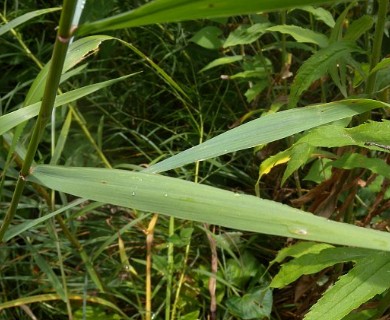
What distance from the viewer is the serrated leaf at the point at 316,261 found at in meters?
0.75

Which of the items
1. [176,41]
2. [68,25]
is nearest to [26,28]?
[176,41]

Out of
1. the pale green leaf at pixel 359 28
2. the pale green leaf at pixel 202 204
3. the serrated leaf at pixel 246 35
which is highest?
the pale green leaf at pixel 202 204

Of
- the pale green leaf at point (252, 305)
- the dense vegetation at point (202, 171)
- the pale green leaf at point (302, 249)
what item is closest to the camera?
the dense vegetation at point (202, 171)

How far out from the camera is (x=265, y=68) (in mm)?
1215

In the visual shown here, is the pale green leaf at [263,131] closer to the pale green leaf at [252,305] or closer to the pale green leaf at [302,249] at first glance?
the pale green leaf at [302,249]

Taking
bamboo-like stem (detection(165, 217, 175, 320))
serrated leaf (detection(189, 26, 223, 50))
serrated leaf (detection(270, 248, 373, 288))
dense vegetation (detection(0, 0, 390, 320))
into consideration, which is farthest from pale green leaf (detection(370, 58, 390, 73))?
serrated leaf (detection(189, 26, 223, 50))

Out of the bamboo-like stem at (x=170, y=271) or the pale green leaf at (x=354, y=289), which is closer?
the pale green leaf at (x=354, y=289)

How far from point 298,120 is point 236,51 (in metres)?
0.99

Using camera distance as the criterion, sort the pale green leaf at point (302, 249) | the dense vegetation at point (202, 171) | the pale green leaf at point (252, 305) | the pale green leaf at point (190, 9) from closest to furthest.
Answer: the pale green leaf at point (190, 9), the dense vegetation at point (202, 171), the pale green leaf at point (302, 249), the pale green leaf at point (252, 305)

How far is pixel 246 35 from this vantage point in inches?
46.5

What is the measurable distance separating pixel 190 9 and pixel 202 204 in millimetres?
150

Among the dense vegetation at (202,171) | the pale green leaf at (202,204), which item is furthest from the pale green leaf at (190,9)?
the pale green leaf at (202,204)

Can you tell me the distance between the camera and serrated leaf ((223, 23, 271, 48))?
3.69 feet

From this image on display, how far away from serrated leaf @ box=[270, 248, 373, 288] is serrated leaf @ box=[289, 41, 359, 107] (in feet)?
0.69
